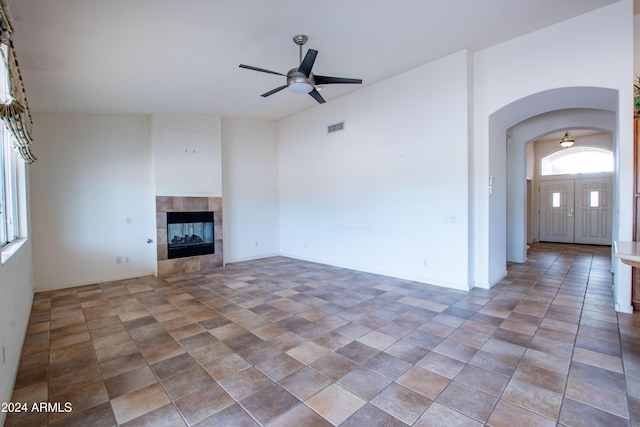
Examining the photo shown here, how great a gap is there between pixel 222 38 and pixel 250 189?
4167mm

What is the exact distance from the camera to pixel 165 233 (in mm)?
6047

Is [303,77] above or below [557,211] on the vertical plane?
above

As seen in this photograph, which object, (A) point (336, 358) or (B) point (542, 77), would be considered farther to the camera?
(B) point (542, 77)

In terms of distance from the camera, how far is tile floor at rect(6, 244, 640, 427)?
2.00 m

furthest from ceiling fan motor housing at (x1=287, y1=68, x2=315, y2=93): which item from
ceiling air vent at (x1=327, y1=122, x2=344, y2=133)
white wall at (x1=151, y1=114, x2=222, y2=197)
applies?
white wall at (x1=151, y1=114, x2=222, y2=197)

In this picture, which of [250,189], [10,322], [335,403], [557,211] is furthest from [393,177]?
[557,211]

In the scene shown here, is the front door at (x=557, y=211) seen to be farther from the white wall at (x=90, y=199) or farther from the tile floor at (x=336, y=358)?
the white wall at (x=90, y=199)

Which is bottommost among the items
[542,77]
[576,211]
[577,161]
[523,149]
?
[576,211]

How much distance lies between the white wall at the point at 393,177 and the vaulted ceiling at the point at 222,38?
598 mm

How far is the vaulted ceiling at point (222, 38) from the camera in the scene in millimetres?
3088

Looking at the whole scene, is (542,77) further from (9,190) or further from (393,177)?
(9,190)

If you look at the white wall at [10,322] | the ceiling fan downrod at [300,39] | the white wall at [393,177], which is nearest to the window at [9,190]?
→ the white wall at [10,322]

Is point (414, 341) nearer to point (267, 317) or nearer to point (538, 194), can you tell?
point (267, 317)

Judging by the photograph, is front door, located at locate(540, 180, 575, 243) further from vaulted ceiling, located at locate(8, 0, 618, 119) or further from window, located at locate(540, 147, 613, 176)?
vaulted ceiling, located at locate(8, 0, 618, 119)
